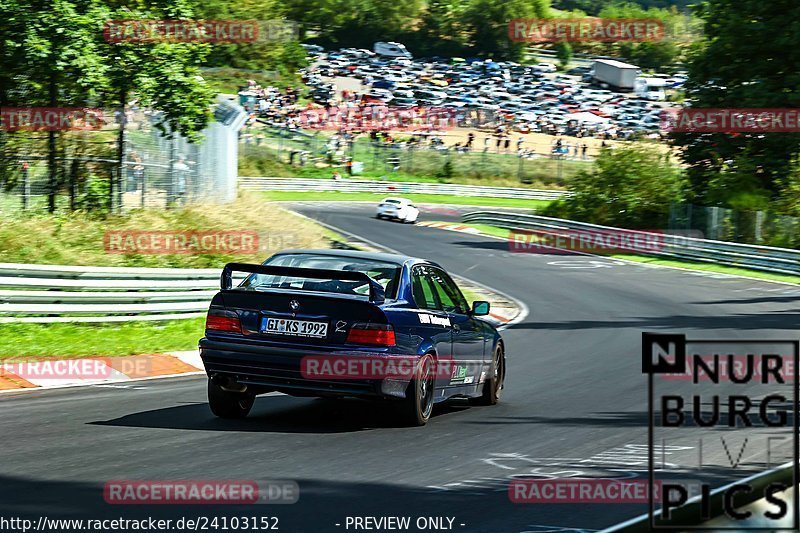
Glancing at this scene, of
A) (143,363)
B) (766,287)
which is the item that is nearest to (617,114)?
(766,287)

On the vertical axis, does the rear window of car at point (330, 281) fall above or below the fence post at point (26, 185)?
below

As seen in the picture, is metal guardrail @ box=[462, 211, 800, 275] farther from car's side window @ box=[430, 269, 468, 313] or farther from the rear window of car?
the rear window of car

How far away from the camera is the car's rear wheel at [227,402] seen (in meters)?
9.60

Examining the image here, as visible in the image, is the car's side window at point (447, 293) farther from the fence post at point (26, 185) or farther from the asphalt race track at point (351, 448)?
the fence post at point (26, 185)

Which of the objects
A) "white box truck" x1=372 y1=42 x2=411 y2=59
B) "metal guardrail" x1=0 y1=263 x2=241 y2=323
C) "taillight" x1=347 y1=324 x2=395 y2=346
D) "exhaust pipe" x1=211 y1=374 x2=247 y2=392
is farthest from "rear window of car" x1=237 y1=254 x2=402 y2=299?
"white box truck" x1=372 y1=42 x2=411 y2=59

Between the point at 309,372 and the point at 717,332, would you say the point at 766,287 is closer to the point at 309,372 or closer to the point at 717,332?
the point at 717,332

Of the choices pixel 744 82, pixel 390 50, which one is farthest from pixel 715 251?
pixel 390 50

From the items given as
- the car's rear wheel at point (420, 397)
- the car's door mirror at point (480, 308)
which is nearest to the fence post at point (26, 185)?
the car's door mirror at point (480, 308)

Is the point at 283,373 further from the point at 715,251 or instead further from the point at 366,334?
the point at 715,251

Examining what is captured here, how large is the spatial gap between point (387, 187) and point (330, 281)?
54949mm

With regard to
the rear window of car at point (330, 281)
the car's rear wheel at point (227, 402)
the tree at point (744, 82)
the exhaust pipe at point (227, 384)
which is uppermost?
the tree at point (744, 82)

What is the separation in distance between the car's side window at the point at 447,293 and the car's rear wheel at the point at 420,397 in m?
0.96

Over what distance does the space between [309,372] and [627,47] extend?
128 meters

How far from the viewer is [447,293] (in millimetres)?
10727
